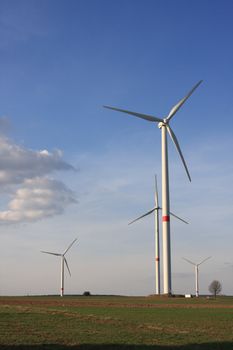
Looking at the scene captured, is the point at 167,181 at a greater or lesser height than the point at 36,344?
greater

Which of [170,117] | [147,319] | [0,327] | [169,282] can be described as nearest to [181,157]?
[170,117]

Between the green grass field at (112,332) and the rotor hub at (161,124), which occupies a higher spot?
the rotor hub at (161,124)

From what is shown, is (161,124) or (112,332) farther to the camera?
(161,124)

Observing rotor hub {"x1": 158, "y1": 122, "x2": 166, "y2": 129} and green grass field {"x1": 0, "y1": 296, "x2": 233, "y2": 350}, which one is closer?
green grass field {"x1": 0, "y1": 296, "x2": 233, "y2": 350}

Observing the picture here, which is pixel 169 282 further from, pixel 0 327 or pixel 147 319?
pixel 0 327

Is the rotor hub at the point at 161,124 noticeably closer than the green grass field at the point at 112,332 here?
No

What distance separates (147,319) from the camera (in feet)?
159

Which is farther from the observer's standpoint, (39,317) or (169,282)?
(169,282)

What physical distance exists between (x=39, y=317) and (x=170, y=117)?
2591 inches

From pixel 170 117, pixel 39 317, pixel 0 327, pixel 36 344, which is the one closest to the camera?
pixel 36 344

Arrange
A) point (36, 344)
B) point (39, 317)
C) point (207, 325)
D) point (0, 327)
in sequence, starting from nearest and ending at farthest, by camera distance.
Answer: point (36, 344)
point (0, 327)
point (207, 325)
point (39, 317)

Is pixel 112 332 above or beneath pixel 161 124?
beneath

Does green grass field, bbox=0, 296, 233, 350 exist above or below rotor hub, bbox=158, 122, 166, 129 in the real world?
below

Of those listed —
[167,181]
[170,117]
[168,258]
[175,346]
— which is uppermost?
[170,117]
